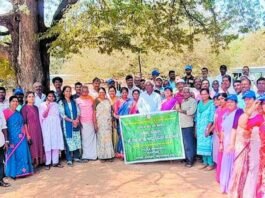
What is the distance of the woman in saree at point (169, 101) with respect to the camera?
28.4 feet

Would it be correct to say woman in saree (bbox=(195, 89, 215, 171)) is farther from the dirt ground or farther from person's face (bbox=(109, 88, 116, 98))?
person's face (bbox=(109, 88, 116, 98))

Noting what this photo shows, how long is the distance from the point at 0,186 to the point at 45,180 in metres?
0.78

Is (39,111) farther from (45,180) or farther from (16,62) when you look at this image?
(16,62)

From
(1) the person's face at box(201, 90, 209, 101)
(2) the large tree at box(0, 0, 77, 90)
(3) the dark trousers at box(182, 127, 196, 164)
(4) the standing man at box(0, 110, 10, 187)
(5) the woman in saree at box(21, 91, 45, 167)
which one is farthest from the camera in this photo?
(2) the large tree at box(0, 0, 77, 90)

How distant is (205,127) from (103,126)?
2.19 metres

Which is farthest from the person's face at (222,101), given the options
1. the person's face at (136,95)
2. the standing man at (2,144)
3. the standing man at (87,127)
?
the standing man at (2,144)

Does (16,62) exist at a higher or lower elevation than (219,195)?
higher

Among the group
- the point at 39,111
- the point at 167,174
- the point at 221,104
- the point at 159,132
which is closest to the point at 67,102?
the point at 39,111

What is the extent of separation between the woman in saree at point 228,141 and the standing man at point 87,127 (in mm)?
3245

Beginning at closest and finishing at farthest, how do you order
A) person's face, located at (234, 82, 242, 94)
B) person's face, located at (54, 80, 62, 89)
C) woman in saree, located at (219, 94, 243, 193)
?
woman in saree, located at (219, 94, 243, 193) → person's face, located at (234, 82, 242, 94) → person's face, located at (54, 80, 62, 89)

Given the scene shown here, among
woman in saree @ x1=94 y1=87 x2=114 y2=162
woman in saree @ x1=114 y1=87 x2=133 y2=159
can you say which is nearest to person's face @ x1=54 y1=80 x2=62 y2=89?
woman in saree @ x1=94 y1=87 x2=114 y2=162

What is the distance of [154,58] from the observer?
31.8 m

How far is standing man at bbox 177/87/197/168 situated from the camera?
27.7ft

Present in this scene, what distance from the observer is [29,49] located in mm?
11008
